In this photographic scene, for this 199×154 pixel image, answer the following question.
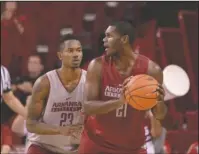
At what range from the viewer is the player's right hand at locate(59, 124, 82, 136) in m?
3.02

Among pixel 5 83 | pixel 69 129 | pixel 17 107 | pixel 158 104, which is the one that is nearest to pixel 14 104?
pixel 17 107

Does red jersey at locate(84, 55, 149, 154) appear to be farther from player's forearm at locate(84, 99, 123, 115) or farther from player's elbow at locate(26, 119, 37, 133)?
player's elbow at locate(26, 119, 37, 133)

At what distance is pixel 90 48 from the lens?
468cm

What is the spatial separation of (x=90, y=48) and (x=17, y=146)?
1.06 meters

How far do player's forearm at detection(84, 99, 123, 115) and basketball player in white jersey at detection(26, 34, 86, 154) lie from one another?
0.98 feet

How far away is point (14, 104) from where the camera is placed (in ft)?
12.8

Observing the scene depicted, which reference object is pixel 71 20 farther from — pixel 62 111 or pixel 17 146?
pixel 62 111

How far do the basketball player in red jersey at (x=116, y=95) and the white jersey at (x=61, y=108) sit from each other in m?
0.18

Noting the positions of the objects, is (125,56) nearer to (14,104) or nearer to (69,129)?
(69,129)

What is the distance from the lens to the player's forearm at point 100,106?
2636mm

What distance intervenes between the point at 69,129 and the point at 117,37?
0.57 metres

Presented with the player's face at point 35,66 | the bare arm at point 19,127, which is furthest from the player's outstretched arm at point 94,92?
the bare arm at point 19,127

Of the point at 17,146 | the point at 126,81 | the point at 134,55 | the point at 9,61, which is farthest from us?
the point at 9,61

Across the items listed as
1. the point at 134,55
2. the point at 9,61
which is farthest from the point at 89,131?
the point at 9,61
